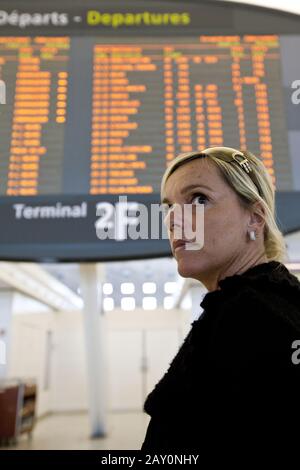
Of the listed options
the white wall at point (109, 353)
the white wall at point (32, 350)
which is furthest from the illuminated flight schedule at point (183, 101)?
the white wall at point (32, 350)

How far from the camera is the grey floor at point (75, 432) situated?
11.3 ft

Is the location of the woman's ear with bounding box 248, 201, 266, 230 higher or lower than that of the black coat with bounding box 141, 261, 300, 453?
higher

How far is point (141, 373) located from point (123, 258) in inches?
226

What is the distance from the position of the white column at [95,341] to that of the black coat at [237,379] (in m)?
0.79

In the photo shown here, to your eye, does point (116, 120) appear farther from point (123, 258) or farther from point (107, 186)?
point (123, 258)

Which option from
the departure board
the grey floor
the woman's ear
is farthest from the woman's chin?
the grey floor

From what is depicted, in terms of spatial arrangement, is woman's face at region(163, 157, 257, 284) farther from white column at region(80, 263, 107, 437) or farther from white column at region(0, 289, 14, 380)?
white column at region(0, 289, 14, 380)

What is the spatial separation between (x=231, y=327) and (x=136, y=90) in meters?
0.86

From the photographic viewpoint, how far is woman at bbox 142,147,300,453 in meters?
0.34

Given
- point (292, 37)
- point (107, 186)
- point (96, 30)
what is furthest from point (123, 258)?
point (292, 37)

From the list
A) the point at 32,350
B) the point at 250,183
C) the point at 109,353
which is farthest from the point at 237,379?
the point at 32,350

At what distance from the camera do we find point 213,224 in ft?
1.62

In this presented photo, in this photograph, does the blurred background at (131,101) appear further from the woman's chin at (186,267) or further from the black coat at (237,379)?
the black coat at (237,379)

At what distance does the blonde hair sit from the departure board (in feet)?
1.15
